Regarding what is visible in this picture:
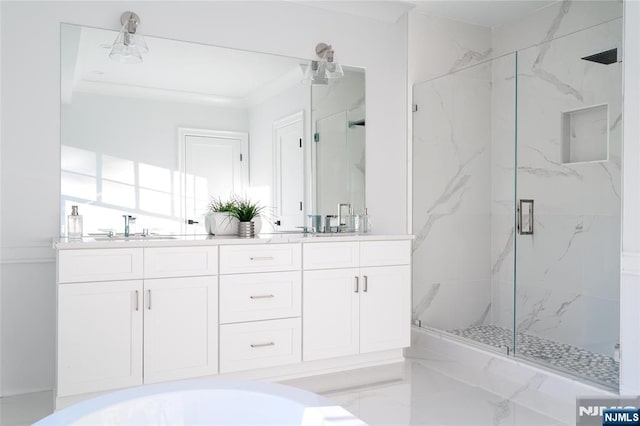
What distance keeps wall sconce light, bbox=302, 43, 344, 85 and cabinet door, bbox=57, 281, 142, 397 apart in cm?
181

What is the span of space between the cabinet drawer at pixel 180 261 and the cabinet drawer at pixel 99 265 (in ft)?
0.19

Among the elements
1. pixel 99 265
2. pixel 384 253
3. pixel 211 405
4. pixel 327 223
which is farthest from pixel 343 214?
pixel 211 405

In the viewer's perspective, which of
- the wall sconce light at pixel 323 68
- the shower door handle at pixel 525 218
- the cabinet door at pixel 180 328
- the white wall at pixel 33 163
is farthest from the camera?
the wall sconce light at pixel 323 68

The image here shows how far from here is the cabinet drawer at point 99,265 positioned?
239 centimetres

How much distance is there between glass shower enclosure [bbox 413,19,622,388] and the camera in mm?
2998

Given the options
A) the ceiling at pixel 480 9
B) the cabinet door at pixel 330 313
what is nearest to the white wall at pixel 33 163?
the cabinet door at pixel 330 313

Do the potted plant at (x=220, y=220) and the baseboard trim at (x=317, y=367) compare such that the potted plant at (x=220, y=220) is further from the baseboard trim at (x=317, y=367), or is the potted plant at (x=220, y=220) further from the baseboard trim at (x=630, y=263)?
the baseboard trim at (x=630, y=263)

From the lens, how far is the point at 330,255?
3.07m

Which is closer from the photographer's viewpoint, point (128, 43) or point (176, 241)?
point (176, 241)

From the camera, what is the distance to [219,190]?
3193mm

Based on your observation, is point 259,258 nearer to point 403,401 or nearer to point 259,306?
point 259,306

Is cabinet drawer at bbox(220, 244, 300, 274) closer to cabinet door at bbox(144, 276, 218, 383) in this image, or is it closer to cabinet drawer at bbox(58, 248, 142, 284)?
cabinet door at bbox(144, 276, 218, 383)

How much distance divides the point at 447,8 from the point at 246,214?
2.23 m

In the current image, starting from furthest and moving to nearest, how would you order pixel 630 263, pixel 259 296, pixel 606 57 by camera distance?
pixel 606 57 < pixel 259 296 < pixel 630 263
